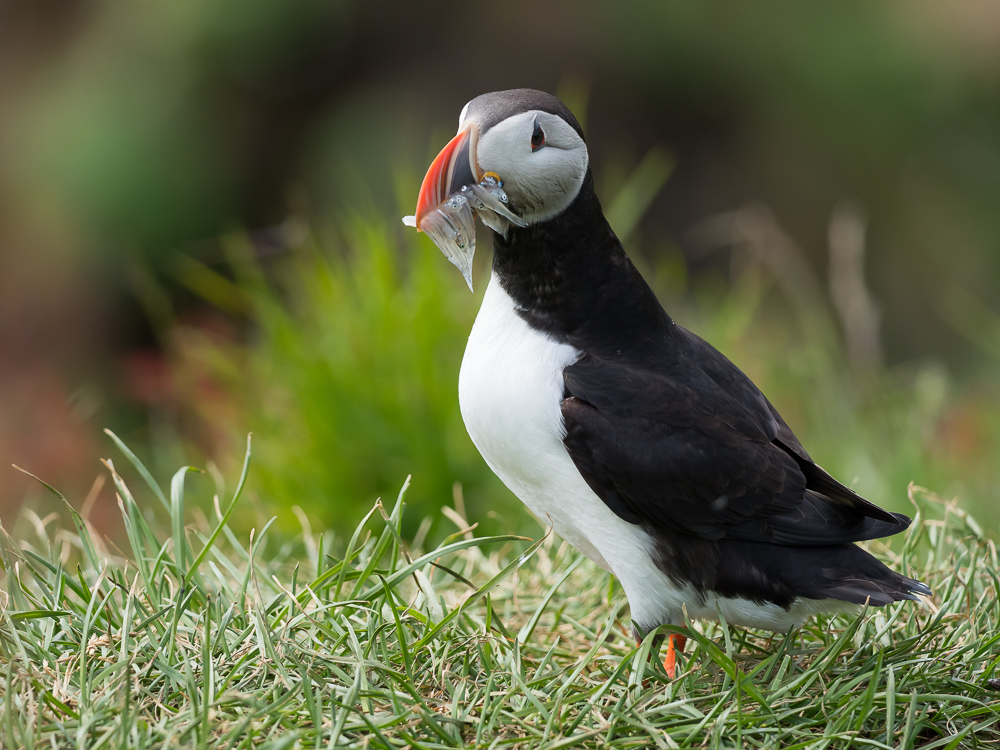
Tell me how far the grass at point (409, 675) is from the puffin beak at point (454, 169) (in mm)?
792

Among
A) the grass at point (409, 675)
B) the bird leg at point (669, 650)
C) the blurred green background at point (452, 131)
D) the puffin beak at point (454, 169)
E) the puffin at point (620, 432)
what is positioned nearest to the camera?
the grass at point (409, 675)

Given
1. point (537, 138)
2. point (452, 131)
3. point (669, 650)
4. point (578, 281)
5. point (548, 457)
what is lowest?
point (669, 650)

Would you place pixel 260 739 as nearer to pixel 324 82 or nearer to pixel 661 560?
pixel 661 560

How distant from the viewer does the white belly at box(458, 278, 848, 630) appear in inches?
92.7

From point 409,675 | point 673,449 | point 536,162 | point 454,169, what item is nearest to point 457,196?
point 454,169

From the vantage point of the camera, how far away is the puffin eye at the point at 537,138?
223cm

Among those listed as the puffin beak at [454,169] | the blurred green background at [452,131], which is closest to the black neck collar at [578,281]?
the puffin beak at [454,169]

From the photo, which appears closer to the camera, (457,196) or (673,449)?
(457,196)

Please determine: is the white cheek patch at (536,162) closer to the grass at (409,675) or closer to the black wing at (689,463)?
the black wing at (689,463)

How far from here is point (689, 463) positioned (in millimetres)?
2344

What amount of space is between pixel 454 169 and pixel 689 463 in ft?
2.83

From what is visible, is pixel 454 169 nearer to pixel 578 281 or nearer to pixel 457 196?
pixel 457 196

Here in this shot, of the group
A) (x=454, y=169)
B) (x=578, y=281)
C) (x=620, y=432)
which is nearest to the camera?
(x=454, y=169)

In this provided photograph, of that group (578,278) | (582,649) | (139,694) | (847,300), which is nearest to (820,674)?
(582,649)
